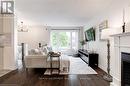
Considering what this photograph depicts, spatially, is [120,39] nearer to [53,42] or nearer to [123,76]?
[123,76]

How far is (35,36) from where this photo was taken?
12.5 meters

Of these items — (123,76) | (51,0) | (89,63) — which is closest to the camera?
(123,76)

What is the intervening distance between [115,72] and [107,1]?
2.50 meters

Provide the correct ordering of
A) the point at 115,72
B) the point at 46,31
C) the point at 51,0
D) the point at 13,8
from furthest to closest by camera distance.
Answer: the point at 46,31
the point at 13,8
the point at 51,0
the point at 115,72

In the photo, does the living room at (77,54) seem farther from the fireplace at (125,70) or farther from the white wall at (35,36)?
the white wall at (35,36)

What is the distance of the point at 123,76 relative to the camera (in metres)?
3.30

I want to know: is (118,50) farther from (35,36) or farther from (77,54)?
(35,36)

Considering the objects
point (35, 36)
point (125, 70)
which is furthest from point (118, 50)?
point (35, 36)

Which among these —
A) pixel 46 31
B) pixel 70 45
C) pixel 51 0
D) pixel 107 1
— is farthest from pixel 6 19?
pixel 70 45

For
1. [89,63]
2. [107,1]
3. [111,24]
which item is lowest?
[89,63]

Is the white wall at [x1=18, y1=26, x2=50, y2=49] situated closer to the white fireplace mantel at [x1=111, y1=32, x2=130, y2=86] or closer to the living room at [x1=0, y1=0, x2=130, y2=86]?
the living room at [x1=0, y1=0, x2=130, y2=86]

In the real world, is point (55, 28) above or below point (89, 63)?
above

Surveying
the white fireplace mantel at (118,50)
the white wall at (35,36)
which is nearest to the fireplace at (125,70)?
the white fireplace mantel at (118,50)

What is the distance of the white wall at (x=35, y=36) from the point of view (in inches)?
490
